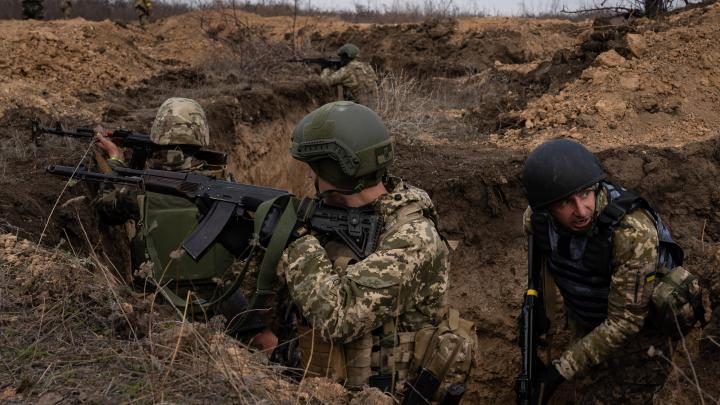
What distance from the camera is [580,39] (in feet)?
39.3

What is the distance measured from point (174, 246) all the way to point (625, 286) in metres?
2.65

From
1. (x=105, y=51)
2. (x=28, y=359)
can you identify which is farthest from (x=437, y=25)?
(x=28, y=359)

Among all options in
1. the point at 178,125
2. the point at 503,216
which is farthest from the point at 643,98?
the point at 178,125

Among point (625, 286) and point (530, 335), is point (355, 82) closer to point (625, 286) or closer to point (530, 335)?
point (530, 335)

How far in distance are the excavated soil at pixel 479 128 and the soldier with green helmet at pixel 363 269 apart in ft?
3.51

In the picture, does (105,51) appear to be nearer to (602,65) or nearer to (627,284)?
(602,65)

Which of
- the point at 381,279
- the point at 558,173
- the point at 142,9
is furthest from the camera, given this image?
the point at 142,9

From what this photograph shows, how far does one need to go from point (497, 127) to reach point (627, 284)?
275 inches

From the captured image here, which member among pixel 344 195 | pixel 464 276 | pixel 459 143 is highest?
pixel 344 195

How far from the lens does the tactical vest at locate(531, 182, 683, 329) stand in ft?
12.2

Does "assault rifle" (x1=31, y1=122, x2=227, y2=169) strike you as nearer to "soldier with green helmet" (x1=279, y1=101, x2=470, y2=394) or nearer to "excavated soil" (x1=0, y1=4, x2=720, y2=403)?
"excavated soil" (x1=0, y1=4, x2=720, y2=403)

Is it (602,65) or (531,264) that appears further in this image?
(602,65)

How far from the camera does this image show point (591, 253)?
12.4 ft

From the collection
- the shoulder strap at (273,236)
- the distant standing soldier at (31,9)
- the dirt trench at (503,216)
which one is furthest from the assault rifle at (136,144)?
the distant standing soldier at (31,9)
